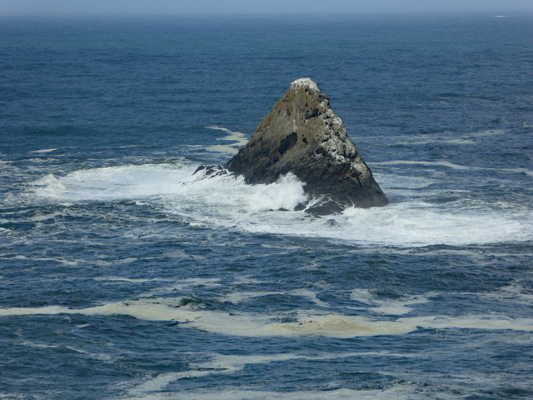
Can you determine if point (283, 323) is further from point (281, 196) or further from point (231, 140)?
point (231, 140)

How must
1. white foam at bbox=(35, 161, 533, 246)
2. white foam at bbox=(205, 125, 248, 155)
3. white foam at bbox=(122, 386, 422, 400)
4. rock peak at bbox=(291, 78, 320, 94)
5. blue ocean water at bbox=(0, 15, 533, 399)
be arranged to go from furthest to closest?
white foam at bbox=(205, 125, 248, 155), rock peak at bbox=(291, 78, 320, 94), white foam at bbox=(35, 161, 533, 246), blue ocean water at bbox=(0, 15, 533, 399), white foam at bbox=(122, 386, 422, 400)

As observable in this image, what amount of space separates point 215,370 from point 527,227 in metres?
21.6

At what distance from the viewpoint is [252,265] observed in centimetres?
3259

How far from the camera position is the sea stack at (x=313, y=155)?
40625 mm

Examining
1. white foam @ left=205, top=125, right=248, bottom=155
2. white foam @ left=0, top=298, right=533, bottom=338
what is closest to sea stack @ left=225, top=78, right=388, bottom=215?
white foam @ left=205, top=125, right=248, bottom=155

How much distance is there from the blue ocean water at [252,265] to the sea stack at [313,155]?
1072mm

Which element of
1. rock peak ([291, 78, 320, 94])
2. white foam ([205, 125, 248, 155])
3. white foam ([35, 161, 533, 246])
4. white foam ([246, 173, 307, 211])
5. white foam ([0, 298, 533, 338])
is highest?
rock peak ([291, 78, 320, 94])

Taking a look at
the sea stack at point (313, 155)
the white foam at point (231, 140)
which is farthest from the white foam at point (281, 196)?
the white foam at point (231, 140)

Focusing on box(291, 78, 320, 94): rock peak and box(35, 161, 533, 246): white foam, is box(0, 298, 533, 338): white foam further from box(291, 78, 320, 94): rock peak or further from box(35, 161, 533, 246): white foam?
box(291, 78, 320, 94): rock peak

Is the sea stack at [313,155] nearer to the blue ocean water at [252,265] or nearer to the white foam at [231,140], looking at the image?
the blue ocean water at [252,265]

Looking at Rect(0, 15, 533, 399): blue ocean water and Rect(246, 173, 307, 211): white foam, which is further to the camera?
Rect(246, 173, 307, 211): white foam

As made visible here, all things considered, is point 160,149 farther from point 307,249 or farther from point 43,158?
point 307,249

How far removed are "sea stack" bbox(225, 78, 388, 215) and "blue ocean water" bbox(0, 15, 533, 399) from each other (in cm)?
107

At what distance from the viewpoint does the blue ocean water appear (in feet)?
72.2
